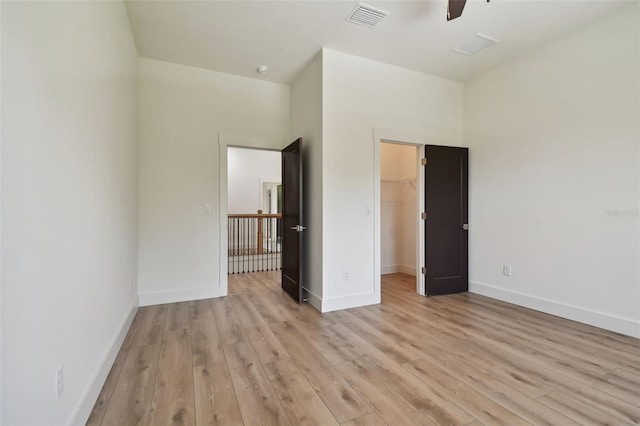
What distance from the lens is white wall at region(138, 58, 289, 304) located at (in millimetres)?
3631

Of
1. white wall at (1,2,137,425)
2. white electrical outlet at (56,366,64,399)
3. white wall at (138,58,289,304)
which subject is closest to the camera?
Answer: white wall at (1,2,137,425)

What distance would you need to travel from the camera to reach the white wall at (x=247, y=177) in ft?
28.7

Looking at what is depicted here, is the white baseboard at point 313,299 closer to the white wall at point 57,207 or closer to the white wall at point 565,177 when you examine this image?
the white wall at point 57,207

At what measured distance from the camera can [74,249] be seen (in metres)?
1.54

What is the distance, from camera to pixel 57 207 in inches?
52.8

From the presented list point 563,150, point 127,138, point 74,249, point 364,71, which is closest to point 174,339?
point 74,249

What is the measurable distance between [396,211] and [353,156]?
232 cm

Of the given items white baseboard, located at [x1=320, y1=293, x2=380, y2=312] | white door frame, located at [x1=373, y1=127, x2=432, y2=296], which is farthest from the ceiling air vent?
white baseboard, located at [x1=320, y1=293, x2=380, y2=312]

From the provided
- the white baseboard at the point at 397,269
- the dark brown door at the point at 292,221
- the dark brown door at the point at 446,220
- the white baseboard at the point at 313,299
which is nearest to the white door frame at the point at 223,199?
the dark brown door at the point at 292,221

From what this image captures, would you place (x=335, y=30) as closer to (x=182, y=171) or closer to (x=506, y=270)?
(x=182, y=171)

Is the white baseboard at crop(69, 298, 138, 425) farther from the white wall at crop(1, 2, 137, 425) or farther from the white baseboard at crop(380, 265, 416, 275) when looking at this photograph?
the white baseboard at crop(380, 265, 416, 275)

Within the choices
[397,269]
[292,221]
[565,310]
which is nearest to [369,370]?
[292,221]

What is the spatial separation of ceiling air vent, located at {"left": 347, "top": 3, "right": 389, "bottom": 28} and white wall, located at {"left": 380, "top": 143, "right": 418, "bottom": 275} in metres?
2.80

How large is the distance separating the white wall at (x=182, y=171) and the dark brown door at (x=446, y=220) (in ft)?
9.10
